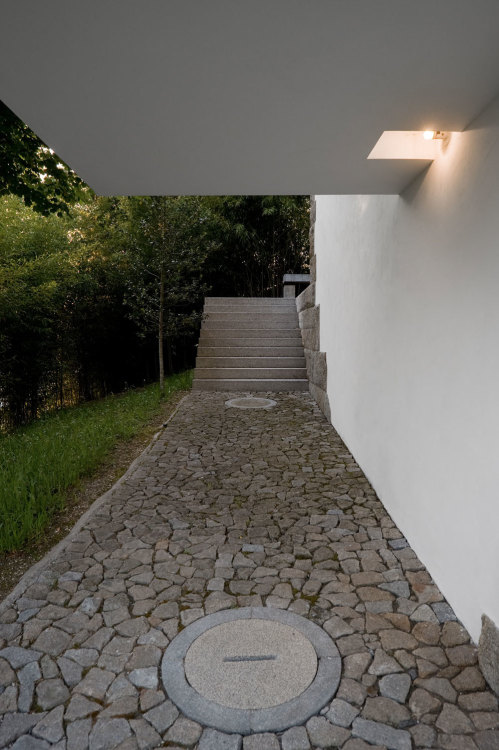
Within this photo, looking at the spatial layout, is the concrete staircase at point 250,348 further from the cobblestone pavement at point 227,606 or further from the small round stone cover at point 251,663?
the small round stone cover at point 251,663

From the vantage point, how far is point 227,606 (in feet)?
→ 6.94

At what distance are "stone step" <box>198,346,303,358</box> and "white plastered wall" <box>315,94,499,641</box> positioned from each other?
473 cm

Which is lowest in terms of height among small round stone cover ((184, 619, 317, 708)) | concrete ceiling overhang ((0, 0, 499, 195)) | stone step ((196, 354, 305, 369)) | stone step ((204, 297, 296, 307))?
small round stone cover ((184, 619, 317, 708))

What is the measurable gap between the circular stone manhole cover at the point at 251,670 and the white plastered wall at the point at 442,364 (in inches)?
27.6

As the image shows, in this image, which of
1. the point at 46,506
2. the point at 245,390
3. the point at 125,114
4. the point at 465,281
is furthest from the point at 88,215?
the point at 465,281

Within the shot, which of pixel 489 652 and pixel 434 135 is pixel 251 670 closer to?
pixel 489 652

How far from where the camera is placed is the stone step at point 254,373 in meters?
7.96

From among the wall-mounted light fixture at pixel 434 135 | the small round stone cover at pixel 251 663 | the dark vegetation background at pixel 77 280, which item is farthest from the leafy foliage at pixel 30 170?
the small round stone cover at pixel 251 663

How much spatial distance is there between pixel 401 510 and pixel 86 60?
275cm

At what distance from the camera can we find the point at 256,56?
1408mm

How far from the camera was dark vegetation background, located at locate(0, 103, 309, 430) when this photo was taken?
16.3ft

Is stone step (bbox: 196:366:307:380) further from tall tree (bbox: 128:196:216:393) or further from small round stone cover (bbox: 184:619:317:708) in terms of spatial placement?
small round stone cover (bbox: 184:619:317:708)

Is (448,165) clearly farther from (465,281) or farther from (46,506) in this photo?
(46,506)

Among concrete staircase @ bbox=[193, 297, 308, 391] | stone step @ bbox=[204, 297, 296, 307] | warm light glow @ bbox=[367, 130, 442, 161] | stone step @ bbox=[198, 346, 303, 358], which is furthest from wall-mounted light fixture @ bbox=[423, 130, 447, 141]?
stone step @ bbox=[204, 297, 296, 307]
